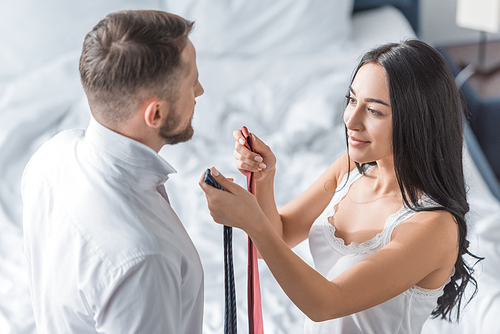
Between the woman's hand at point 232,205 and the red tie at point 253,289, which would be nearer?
the woman's hand at point 232,205

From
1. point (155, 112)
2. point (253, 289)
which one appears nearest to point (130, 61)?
point (155, 112)

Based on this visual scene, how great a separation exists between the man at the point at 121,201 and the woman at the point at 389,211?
0.12m

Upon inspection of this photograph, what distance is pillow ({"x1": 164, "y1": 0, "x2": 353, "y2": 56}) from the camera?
96.5 inches

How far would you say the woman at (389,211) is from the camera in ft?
2.78

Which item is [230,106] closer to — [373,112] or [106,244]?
[373,112]

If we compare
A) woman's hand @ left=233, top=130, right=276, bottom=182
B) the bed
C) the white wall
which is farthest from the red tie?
the white wall

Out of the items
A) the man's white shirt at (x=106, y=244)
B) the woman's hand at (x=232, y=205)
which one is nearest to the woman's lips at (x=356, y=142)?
the woman's hand at (x=232, y=205)

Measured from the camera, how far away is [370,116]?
964 mm

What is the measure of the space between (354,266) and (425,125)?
12.1 inches

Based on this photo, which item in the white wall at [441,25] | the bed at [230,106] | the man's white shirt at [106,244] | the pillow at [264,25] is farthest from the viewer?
the white wall at [441,25]

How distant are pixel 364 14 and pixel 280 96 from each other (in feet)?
3.84

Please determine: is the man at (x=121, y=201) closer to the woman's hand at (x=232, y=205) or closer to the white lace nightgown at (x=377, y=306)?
the woman's hand at (x=232, y=205)

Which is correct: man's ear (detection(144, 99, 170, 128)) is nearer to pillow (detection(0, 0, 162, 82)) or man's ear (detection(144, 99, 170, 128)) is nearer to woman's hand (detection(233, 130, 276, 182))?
woman's hand (detection(233, 130, 276, 182))

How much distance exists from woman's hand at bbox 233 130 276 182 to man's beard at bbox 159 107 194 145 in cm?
17
